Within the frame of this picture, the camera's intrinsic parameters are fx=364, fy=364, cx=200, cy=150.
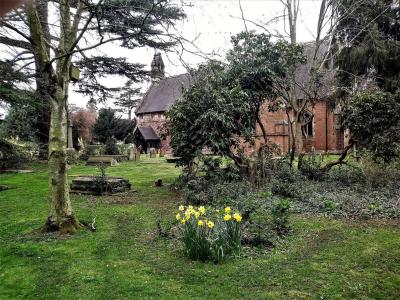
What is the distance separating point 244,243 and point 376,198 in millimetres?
5530

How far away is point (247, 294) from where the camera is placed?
4871 mm

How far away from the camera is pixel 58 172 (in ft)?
25.6

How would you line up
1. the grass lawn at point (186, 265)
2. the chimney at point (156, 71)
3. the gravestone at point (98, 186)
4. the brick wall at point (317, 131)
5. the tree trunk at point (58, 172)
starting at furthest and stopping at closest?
1. the brick wall at point (317, 131)
2. the gravestone at point (98, 186)
3. the chimney at point (156, 71)
4. the tree trunk at point (58, 172)
5. the grass lawn at point (186, 265)

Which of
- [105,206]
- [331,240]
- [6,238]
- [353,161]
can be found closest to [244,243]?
[331,240]

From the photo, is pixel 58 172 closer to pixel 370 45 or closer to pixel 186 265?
pixel 186 265

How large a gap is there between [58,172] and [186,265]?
3646 mm

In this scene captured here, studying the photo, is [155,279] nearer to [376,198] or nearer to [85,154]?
[376,198]

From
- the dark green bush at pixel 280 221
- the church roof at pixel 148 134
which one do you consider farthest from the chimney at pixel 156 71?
the church roof at pixel 148 134

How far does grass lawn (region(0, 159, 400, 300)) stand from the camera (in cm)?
500

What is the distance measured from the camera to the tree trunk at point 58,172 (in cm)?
776

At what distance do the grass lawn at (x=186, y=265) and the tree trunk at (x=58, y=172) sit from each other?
1.11ft

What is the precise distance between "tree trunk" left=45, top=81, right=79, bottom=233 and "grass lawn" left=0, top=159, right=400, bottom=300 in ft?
1.11

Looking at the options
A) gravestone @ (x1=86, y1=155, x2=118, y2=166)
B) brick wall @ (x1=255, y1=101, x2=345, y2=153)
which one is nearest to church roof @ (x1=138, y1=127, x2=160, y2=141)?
brick wall @ (x1=255, y1=101, x2=345, y2=153)

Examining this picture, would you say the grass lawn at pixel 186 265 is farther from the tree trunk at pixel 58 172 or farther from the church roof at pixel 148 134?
the church roof at pixel 148 134
